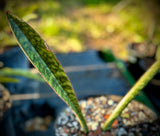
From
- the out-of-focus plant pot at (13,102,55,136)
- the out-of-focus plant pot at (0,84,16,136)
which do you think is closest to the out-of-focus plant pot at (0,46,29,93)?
the out-of-focus plant pot at (13,102,55,136)

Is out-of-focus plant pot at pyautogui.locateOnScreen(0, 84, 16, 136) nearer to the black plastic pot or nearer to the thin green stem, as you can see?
the black plastic pot

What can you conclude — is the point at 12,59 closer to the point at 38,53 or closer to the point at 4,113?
the point at 4,113

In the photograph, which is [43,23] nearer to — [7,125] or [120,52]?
[120,52]

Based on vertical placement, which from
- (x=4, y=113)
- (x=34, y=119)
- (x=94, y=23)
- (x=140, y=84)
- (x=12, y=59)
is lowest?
(x=94, y=23)

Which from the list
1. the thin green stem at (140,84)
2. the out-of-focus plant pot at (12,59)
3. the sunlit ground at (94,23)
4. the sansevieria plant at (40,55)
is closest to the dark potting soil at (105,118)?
the thin green stem at (140,84)

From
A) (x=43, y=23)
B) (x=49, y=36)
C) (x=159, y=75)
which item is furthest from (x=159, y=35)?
(x=43, y=23)

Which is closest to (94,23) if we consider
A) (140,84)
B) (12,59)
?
(12,59)
